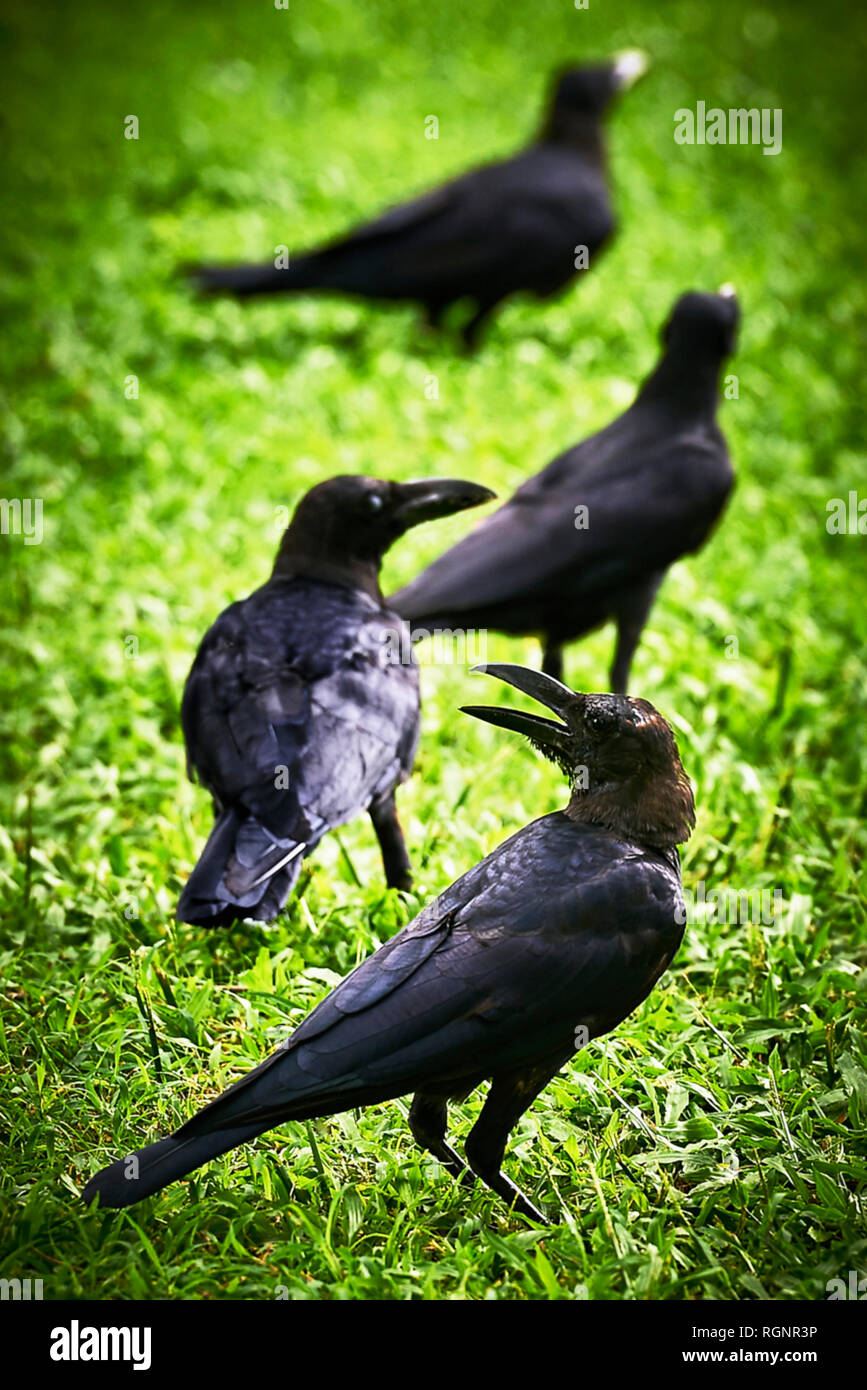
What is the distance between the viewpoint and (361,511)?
4.01 metres

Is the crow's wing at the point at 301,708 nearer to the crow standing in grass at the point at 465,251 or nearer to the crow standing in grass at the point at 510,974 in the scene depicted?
Answer: the crow standing in grass at the point at 510,974

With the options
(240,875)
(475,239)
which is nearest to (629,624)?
(240,875)

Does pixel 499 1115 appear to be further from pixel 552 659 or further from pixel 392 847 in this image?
pixel 552 659

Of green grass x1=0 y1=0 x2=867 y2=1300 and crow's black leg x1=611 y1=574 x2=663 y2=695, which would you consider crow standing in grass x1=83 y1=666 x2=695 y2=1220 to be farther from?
crow's black leg x1=611 y1=574 x2=663 y2=695

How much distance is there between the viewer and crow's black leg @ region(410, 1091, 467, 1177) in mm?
2793

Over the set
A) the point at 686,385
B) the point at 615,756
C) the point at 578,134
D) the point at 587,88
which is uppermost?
the point at 587,88

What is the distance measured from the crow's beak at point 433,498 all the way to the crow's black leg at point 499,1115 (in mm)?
1802

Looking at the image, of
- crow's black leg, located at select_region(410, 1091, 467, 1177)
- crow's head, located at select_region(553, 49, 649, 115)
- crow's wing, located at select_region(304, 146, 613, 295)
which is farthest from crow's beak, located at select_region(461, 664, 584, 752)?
crow's head, located at select_region(553, 49, 649, 115)

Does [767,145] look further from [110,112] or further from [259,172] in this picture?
[110,112]

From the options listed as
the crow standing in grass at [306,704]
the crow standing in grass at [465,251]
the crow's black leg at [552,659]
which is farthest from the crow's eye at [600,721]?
the crow standing in grass at [465,251]

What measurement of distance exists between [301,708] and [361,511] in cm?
75

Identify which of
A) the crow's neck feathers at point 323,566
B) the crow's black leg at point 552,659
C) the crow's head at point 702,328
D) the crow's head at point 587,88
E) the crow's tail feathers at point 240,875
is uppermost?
the crow's head at point 587,88

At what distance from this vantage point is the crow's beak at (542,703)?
287 centimetres
